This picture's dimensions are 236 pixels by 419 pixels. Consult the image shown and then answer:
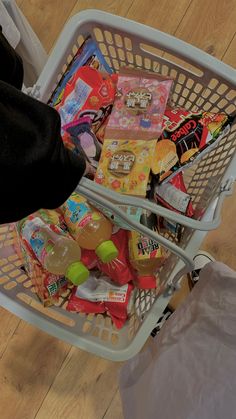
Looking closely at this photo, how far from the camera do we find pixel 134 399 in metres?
0.89

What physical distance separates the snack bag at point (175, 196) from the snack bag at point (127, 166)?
0.17 feet

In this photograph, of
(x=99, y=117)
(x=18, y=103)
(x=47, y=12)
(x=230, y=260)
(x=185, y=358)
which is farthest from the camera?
(x=47, y=12)

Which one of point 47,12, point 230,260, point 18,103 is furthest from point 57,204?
point 47,12

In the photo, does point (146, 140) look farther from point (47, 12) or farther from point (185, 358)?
point (47, 12)

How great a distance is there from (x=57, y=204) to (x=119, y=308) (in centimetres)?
36

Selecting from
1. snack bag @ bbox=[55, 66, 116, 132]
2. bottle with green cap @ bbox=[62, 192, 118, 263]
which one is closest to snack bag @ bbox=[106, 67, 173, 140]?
snack bag @ bbox=[55, 66, 116, 132]

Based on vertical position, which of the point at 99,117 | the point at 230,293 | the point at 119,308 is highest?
the point at 99,117

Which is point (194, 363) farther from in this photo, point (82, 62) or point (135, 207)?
point (82, 62)

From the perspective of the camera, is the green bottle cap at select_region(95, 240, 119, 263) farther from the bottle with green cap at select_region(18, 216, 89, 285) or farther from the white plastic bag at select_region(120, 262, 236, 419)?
the white plastic bag at select_region(120, 262, 236, 419)

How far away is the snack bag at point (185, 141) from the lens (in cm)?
78

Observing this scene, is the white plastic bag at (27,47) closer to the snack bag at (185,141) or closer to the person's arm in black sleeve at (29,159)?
the snack bag at (185,141)

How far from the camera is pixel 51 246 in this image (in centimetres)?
82

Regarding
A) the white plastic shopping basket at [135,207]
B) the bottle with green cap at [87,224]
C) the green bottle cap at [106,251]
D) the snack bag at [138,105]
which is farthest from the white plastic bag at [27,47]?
the green bottle cap at [106,251]

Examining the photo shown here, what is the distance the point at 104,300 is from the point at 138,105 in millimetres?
367
